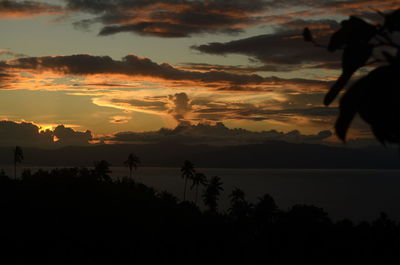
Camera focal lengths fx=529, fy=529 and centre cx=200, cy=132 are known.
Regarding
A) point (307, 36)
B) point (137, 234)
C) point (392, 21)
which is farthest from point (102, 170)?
point (392, 21)

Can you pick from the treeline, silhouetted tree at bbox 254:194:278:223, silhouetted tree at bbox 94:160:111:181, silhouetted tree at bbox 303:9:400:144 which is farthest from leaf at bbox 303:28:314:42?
silhouetted tree at bbox 94:160:111:181

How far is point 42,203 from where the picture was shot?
2987 inches

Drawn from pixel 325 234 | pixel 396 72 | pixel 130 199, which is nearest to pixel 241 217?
pixel 130 199

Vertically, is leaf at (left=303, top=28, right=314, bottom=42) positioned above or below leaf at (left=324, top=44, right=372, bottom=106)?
above

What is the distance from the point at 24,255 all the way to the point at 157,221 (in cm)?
1991

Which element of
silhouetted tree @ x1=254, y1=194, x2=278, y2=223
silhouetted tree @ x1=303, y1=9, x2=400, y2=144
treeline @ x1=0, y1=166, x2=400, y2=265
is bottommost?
silhouetted tree @ x1=254, y1=194, x2=278, y2=223

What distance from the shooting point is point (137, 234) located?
63.0m

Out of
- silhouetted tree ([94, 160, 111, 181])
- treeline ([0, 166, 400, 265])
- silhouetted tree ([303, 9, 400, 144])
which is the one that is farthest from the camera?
silhouetted tree ([94, 160, 111, 181])

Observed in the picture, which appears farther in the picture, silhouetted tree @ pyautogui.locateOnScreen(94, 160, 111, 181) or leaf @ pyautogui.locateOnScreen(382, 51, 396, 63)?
silhouetted tree @ pyautogui.locateOnScreen(94, 160, 111, 181)

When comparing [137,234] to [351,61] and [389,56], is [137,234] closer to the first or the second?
[351,61]

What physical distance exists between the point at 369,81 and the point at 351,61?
250mm

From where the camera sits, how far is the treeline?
49.1m

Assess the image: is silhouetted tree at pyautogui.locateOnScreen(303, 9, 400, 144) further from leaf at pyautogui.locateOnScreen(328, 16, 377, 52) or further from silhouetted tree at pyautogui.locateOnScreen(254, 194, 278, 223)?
silhouetted tree at pyautogui.locateOnScreen(254, 194, 278, 223)

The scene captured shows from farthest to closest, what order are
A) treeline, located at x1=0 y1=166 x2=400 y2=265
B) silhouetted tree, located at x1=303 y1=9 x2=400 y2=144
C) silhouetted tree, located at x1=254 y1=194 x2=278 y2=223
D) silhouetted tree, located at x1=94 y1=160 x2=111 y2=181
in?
silhouetted tree, located at x1=94 y1=160 x2=111 y2=181
silhouetted tree, located at x1=254 y1=194 x2=278 y2=223
treeline, located at x1=0 y1=166 x2=400 y2=265
silhouetted tree, located at x1=303 y1=9 x2=400 y2=144
